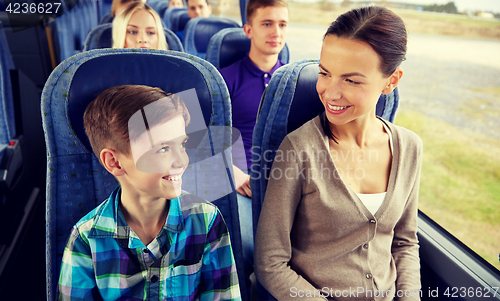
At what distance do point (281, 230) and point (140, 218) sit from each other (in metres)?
0.42

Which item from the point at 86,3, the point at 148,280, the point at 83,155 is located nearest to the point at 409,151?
the point at 148,280

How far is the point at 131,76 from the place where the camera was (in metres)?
0.93

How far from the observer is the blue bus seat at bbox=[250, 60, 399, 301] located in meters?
1.06

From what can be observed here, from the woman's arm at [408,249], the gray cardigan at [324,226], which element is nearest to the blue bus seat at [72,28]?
the gray cardigan at [324,226]

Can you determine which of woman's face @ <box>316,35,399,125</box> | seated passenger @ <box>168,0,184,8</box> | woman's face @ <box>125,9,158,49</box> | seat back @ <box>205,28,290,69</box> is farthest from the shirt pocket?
seated passenger @ <box>168,0,184,8</box>

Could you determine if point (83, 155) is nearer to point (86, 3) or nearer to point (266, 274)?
point (266, 274)

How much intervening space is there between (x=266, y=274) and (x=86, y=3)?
4.44 metres

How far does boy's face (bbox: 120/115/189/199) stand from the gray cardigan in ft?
0.98

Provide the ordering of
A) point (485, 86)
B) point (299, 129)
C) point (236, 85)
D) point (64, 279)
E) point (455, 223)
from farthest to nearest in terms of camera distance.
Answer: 1. point (236, 85)
2. point (455, 223)
3. point (485, 86)
4. point (299, 129)
5. point (64, 279)

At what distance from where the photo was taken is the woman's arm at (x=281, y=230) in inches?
39.6

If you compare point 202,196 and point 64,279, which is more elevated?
point 202,196

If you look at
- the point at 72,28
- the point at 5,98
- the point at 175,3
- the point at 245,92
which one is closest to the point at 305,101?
the point at 245,92

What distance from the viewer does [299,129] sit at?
1.04m

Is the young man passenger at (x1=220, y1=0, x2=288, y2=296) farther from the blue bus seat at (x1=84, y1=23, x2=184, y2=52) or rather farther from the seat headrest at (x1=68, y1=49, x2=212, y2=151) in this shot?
the seat headrest at (x1=68, y1=49, x2=212, y2=151)
